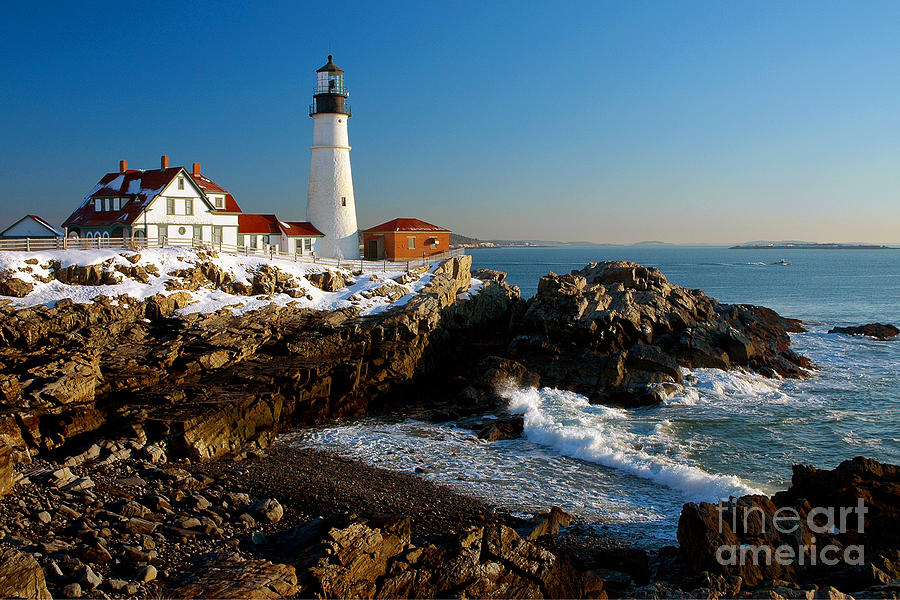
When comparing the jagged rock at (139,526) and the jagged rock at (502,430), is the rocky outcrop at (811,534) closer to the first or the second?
the jagged rock at (502,430)

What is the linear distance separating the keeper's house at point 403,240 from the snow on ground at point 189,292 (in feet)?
24.7

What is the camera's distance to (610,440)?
739 inches

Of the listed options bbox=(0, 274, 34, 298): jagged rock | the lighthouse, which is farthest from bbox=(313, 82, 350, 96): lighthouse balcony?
bbox=(0, 274, 34, 298): jagged rock

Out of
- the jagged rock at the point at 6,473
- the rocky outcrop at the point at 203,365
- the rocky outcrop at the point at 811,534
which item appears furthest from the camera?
the rocky outcrop at the point at 203,365

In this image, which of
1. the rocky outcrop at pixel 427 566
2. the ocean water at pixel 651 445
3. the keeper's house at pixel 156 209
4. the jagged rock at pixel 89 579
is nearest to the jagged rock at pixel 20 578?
the jagged rock at pixel 89 579

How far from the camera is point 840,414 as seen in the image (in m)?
21.9

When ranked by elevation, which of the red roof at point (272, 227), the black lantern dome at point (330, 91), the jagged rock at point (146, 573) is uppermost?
the black lantern dome at point (330, 91)

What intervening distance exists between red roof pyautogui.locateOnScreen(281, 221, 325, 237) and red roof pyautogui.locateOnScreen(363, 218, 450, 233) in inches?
150

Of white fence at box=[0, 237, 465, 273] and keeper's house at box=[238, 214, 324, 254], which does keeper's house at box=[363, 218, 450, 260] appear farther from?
keeper's house at box=[238, 214, 324, 254]

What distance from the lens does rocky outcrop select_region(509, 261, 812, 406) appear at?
24672 mm

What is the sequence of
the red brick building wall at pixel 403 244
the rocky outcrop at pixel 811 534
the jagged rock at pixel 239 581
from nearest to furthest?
the jagged rock at pixel 239 581, the rocky outcrop at pixel 811 534, the red brick building wall at pixel 403 244

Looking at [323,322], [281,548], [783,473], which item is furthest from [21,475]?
[783,473]

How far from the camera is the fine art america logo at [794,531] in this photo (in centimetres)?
1055

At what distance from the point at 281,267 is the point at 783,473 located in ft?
73.4
